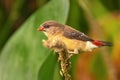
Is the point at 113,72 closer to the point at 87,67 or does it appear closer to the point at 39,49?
the point at 87,67

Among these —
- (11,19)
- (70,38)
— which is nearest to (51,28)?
(70,38)

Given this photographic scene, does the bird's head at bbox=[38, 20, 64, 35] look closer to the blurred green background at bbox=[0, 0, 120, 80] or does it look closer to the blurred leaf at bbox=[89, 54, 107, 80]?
the blurred green background at bbox=[0, 0, 120, 80]

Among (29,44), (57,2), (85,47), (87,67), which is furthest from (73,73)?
(85,47)

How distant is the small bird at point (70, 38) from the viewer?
1.55 feet

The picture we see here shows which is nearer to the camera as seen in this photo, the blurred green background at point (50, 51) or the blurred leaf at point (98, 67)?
the blurred green background at point (50, 51)

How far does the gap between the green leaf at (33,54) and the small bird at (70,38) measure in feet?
0.79

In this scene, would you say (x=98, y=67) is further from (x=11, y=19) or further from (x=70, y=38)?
(x=11, y=19)

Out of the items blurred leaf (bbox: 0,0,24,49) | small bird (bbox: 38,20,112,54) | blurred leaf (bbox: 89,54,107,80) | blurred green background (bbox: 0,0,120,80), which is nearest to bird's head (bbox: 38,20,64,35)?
small bird (bbox: 38,20,112,54)

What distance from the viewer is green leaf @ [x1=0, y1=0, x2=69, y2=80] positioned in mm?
797

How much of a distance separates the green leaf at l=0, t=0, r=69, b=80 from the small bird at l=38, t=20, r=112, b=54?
24 cm

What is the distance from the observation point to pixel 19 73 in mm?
911

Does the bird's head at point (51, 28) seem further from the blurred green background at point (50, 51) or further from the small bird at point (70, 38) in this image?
the blurred green background at point (50, 51)

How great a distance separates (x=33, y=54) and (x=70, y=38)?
16.1 inches

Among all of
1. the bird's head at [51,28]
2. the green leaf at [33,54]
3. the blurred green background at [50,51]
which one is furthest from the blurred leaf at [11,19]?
the bird's head at [51,28]
